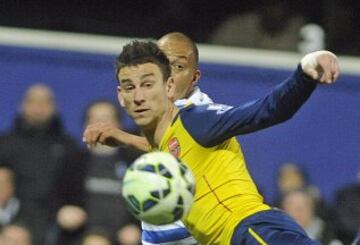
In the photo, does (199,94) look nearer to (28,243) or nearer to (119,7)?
(28,243)

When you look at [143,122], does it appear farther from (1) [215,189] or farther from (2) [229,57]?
(2) [229,57]

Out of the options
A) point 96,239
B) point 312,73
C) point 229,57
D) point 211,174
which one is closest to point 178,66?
point 211,174

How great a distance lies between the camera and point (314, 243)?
19.5 feet

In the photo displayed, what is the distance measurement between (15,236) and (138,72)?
359cm

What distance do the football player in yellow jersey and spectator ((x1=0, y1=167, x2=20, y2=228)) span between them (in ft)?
12.1

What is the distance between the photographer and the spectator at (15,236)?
9.71 m

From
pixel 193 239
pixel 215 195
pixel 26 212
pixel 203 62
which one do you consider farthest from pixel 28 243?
pixel 215 195

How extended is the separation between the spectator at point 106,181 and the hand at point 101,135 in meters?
2.65

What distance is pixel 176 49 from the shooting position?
7375 millimetres

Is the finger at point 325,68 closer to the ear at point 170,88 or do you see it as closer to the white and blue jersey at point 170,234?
the ear at point 170,88

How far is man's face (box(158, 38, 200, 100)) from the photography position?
7.29 metres

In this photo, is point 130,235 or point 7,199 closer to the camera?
point 130,235

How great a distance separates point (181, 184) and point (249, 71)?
5.25 m

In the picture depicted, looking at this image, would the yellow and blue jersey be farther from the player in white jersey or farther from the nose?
the player in white jersey
